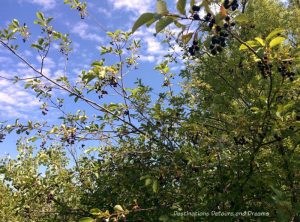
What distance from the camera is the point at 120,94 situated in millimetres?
5230

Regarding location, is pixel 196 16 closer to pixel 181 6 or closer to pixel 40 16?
pixel 181 6

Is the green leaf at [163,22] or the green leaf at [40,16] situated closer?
the green leaf at [163,22]

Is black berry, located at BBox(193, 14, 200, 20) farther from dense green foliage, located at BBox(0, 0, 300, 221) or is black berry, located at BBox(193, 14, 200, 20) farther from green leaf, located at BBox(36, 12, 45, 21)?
green leaf, located at BBox(36, 12, 45, 21)

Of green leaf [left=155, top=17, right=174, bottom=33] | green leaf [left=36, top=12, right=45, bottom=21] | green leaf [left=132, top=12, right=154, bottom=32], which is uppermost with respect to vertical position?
green leaf [left=36, top=12, right=45, bottom=21]

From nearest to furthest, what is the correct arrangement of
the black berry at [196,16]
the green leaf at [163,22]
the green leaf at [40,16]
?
1. the green leaf at [163,22]
2. the black berry at [196,16]
3. the green leaf at [40,16]

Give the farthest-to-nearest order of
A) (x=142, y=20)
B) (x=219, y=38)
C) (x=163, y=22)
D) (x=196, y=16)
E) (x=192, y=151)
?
(x=192, y=151), (x=219, y=38), (x=196, y=16), (x=163, y=22), (x=142, y=20)

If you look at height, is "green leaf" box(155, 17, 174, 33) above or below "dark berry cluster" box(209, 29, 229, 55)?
below

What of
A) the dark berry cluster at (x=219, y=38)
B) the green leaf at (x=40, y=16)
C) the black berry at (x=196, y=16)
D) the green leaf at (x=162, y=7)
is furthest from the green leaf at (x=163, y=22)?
the green leaf at (x=40, y=16)

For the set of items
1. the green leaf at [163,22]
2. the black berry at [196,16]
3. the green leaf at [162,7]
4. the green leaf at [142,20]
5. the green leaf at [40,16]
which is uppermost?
the green leaf at [40,16]

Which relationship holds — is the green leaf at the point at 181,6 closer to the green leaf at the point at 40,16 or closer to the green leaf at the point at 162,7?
the green leaf at the point at 162,7

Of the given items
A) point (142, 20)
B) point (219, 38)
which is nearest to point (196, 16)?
point (142, 20)

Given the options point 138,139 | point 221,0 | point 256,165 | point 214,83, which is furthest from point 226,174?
point 214,83

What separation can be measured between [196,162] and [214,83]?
12.6 feet

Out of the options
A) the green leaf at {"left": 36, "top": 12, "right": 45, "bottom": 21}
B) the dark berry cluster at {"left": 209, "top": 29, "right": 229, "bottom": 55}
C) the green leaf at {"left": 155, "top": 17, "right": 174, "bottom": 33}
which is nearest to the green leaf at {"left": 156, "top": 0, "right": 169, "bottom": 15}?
the green leaf at {"left": 155, "top": 17, "right": 174, "bottom": 33}
